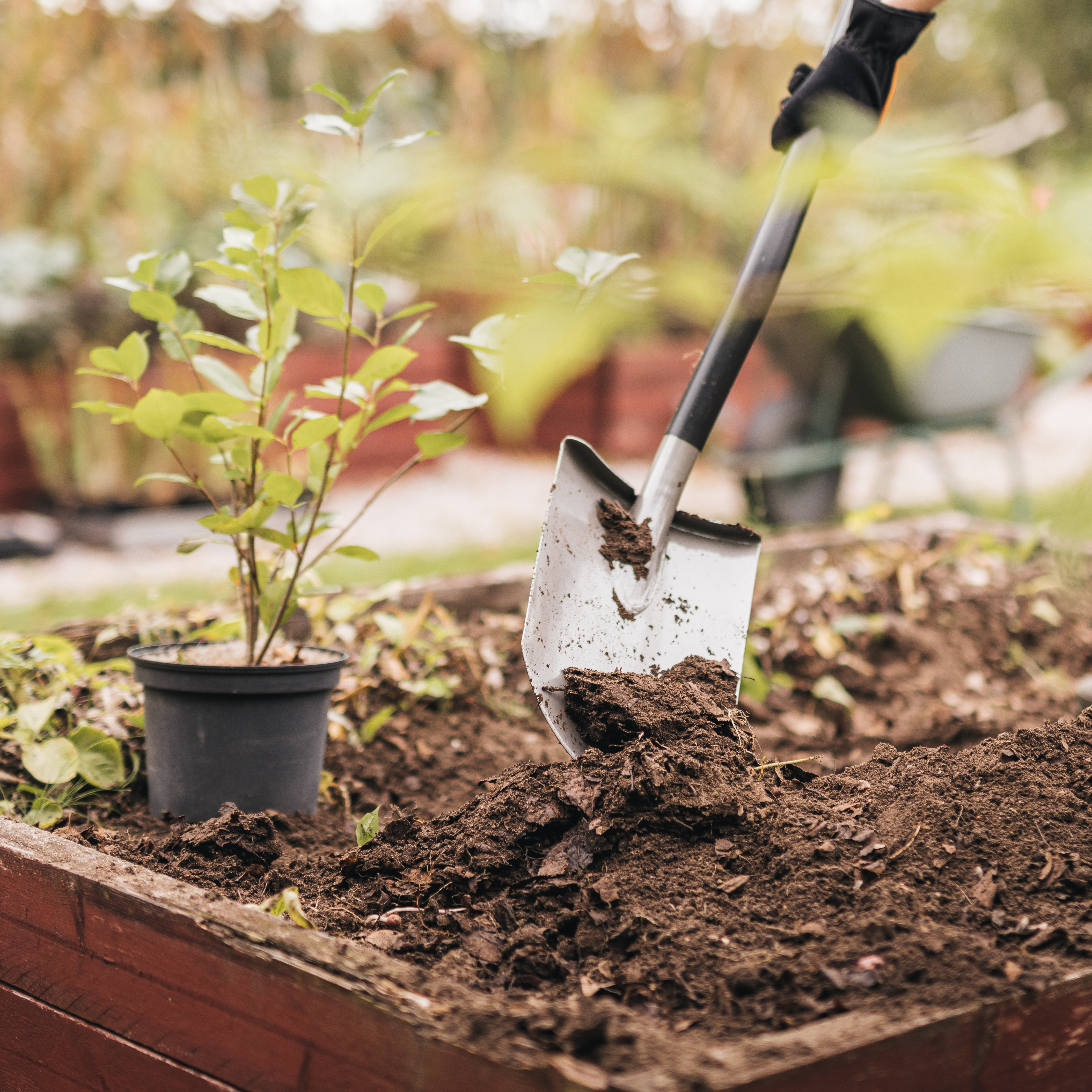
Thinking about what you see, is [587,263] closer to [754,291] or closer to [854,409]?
[754,291]

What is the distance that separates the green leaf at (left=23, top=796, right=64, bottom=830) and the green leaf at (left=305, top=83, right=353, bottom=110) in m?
0.96

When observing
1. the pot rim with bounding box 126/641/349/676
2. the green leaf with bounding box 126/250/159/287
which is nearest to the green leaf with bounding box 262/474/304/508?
the pot rim with bounding box 126/641/349/676

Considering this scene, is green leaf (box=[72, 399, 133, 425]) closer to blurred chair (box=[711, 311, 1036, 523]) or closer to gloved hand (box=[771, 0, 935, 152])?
gloved hand (box=[771, 0, 935, 152])

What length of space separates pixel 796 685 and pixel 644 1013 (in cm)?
149

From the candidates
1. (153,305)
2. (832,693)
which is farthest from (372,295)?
(832,693)

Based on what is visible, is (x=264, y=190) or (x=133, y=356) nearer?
(x=264, y=190)

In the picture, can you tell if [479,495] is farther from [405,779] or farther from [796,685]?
[405,779]

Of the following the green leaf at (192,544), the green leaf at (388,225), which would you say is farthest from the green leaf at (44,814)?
the green leaf at (388,225)

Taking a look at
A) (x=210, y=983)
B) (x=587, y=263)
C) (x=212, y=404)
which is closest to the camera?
(x=587, y=263)

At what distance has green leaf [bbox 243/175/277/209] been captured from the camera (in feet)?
4.26

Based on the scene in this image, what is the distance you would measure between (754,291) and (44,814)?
1.27 m

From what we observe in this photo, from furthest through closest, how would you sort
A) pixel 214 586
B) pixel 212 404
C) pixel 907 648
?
pixel 214 586, pixel 907 648, pixel 212 404

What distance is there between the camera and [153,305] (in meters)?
1.42

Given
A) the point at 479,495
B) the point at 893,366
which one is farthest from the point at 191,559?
the point at 893,366
